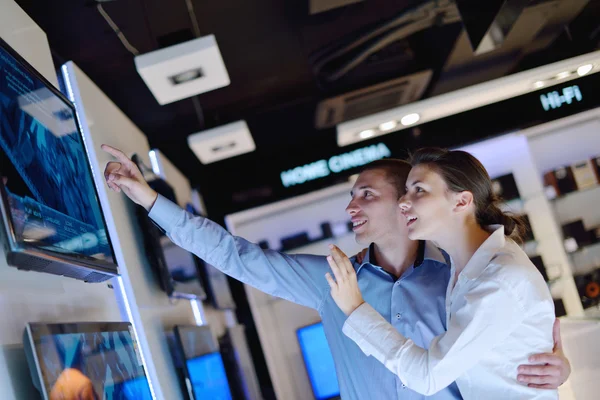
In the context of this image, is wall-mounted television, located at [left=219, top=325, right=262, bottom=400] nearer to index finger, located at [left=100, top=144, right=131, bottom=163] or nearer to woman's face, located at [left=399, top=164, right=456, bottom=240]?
index finger, located at [left=100, top=144, right=131, bottom=163]

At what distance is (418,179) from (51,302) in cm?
121

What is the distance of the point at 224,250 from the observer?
2.58 m

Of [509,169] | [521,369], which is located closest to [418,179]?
[521,369]

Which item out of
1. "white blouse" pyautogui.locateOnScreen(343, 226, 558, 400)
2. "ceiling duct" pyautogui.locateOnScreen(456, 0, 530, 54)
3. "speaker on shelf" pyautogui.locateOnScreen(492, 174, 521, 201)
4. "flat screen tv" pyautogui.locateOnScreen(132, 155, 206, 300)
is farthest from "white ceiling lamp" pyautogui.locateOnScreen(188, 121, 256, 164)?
"white blouse" pyautogui.locateOnScreen(343, 226, 558, 400)

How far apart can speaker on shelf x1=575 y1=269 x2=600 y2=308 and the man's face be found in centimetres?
378

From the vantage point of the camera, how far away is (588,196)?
6.12 m

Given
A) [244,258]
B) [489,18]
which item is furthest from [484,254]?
[489,18]

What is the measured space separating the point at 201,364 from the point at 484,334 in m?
2.09

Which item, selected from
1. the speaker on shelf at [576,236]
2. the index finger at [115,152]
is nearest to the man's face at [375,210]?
the index finger at [115,152]

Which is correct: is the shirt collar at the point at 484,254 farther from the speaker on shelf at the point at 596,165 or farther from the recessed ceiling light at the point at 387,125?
the speaker on shelf at the point at 596,165

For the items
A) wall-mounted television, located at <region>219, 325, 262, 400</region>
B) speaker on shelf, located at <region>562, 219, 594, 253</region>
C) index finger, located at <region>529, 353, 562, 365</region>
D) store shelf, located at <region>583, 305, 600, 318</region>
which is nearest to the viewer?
index finger, located at <region>529, 353, 562, 365</region>

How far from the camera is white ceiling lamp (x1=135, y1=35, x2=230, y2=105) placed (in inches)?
135

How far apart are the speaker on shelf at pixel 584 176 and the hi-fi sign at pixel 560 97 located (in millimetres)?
564

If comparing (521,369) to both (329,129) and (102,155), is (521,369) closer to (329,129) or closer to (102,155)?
(102,155)
